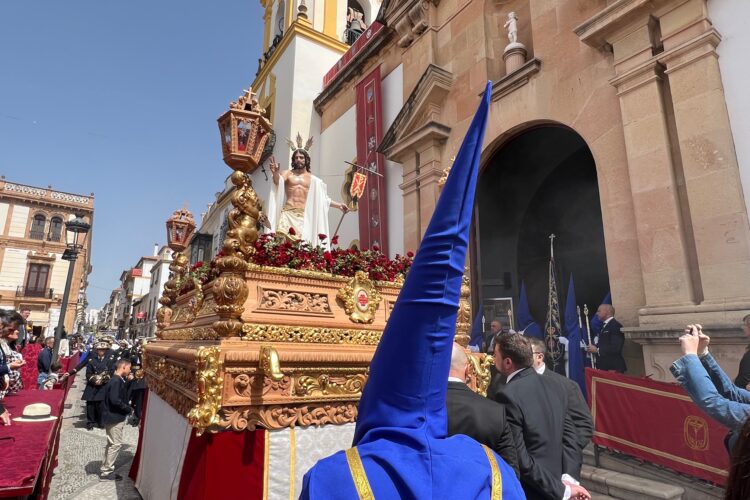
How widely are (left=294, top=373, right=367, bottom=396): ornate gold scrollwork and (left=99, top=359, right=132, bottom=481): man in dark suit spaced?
4557mm

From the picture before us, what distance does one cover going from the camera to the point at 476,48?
923 centimetres

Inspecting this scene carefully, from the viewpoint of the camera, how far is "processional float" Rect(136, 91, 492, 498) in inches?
110

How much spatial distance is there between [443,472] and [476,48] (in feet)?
32.2

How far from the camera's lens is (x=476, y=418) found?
2141 mm

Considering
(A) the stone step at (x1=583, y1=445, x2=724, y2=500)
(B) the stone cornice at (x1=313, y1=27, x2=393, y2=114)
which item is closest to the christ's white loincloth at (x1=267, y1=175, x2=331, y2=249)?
(A) the stone step at (x1=583, y1=445, x2=724, y2=500)

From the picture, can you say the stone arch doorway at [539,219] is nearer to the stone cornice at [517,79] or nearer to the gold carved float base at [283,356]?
the stone cornice at [517,79]

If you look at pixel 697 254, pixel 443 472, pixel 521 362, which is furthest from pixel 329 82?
pixel 443 472

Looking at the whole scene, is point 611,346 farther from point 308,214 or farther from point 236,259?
point 236,259

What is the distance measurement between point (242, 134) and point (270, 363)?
1795 millimetres

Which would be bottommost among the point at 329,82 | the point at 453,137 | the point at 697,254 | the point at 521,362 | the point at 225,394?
the point at 225,394

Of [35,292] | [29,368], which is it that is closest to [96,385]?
[29,368]

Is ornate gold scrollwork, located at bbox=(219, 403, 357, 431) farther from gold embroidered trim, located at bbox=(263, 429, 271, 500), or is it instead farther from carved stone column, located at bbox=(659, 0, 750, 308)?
carved stone column, located at bbox=(659, 0, 750, 308)

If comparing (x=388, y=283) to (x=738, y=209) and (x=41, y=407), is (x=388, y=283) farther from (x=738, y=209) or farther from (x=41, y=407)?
(x=738, y=209)

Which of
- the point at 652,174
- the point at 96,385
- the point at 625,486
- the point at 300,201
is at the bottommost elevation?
the point at 625,486
